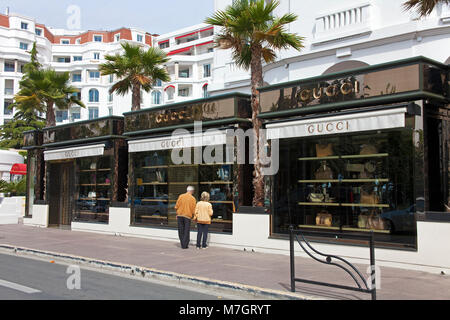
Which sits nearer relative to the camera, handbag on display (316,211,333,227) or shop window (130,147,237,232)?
handbag on display (316,211,333,227)

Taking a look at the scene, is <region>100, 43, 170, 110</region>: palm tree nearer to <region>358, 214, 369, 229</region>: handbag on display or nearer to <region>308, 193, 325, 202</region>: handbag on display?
<region>308, 193, 325, 202</region>: handbag on display

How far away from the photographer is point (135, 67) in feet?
58.0

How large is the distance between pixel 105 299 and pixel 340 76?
739cm

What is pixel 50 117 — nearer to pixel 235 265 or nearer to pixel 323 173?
pixel 323 173

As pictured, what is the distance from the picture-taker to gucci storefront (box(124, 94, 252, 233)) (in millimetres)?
13484

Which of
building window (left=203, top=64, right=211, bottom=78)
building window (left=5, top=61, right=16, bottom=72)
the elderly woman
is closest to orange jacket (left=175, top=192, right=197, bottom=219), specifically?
the elderly woman

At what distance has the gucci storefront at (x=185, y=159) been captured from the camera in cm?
1348

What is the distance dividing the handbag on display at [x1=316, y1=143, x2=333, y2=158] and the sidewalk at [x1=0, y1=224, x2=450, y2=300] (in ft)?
9.07

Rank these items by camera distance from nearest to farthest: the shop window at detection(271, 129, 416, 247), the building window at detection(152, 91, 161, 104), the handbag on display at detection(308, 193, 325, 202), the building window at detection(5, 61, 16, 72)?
the shop window at detection(271, 129, 416, 247), the handbag on display at detection(308, 193, 325, 202), the building window at detection(152, 91, 161, 104), the building window at detection(5, 61, 16, 72)

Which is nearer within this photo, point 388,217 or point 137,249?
point 388,217

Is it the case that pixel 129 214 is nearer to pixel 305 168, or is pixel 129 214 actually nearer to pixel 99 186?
pixel 99 186
